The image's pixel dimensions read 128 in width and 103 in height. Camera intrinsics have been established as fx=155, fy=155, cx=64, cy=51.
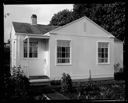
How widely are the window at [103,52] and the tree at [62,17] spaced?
15.9 meters

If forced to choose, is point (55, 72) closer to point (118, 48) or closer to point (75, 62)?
point (75, 62)

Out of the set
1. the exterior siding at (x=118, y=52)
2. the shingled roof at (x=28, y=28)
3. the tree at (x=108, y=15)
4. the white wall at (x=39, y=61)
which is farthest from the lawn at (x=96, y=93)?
the exterior siding at (x=118, y=52)

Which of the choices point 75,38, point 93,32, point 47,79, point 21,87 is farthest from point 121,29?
point 21,87

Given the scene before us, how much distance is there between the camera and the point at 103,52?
12.8 meters

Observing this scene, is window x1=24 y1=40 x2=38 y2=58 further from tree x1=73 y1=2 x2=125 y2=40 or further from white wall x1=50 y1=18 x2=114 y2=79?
tree x1=73 y1=2 x2=125 y2=40

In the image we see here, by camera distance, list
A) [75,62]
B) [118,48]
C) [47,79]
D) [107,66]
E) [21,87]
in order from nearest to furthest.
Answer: [21,87] < [47,79] < [75,62] < [107,66] < [118,48]

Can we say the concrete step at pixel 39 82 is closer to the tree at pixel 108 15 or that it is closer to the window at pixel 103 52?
the window at pixel 103 52

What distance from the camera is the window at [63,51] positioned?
11.4 metres

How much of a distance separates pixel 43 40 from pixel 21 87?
6160 mm

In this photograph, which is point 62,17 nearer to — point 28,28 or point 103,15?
point 103,15

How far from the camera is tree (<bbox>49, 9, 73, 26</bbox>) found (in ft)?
93.1

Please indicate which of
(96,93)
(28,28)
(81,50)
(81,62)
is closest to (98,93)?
(96,93)

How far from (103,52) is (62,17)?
1809 cm

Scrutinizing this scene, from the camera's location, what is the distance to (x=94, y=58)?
12.4 metres
